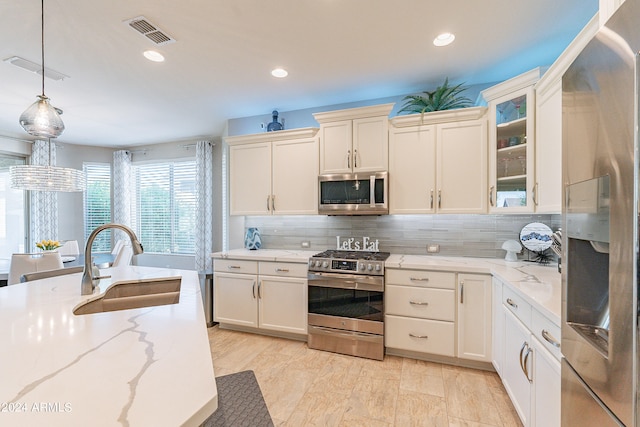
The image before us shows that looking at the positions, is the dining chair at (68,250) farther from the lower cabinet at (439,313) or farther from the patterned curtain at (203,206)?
the lower cabinet at (439,313)

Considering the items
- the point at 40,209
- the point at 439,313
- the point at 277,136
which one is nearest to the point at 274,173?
the point at 277,136

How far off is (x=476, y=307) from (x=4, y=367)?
2.78m

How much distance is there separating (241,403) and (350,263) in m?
1.43

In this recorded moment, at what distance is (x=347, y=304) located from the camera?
2.74 metres

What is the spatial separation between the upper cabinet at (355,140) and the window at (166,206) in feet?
10.9

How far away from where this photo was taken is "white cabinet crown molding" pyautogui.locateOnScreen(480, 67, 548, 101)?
2166 mm

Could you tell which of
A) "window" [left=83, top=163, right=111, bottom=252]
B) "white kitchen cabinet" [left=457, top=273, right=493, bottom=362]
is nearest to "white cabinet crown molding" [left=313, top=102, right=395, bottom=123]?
"white kitchen cabinet" [left=457, top=273, right=493, bottom=362]

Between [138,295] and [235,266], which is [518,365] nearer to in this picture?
[138,295]

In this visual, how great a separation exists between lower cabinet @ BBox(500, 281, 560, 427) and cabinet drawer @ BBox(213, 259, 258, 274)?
93.6 inches

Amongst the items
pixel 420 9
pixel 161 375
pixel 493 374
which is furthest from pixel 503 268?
→ pixel 161 375

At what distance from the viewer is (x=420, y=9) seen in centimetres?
188

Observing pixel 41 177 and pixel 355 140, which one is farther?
pixel 41 177

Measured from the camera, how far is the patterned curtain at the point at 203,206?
16.3 feet

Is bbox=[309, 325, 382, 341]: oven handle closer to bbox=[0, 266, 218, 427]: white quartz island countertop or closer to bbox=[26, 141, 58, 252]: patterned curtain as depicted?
bbox=[0, 266, 218, 427]: white quartz island countertop
